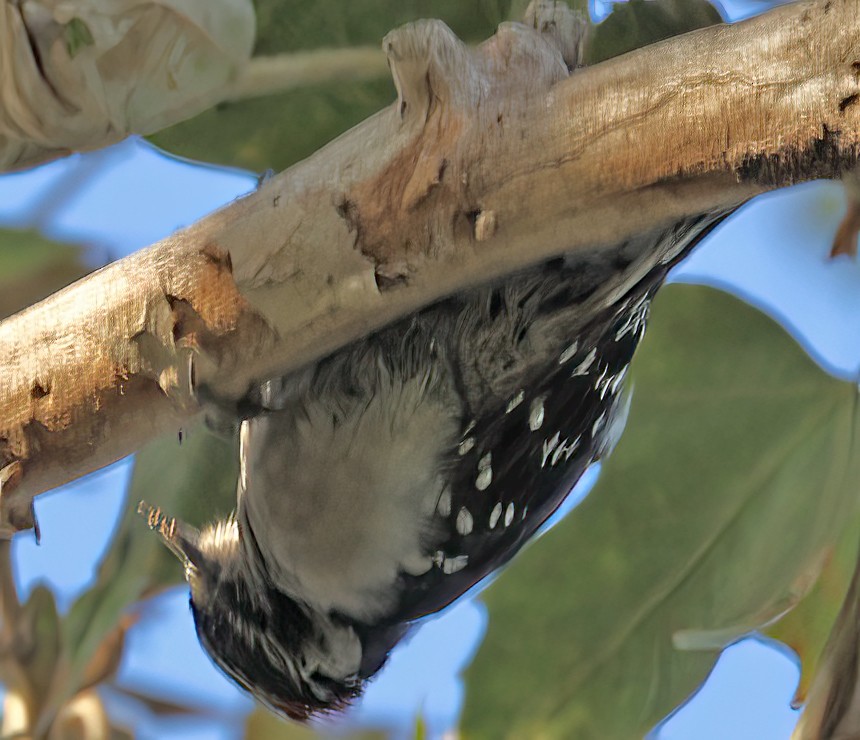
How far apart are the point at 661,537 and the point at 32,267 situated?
21.1 inches

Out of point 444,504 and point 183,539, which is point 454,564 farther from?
point 183,539

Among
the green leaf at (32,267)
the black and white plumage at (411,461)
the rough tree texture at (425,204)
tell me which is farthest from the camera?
the green leaf at (32,267)

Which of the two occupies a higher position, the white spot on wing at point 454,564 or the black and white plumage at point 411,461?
the black and white plumage at point 411,461

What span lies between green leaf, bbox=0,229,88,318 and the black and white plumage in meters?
0.32

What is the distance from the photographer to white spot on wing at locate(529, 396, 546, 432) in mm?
466

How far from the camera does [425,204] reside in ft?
1.18

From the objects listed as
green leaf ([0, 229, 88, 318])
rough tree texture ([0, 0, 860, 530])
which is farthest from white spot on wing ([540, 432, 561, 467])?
green leaf ([0, 229, 88, 318])

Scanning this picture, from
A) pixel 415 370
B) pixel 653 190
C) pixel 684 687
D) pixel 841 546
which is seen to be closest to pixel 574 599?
pixel 684 687

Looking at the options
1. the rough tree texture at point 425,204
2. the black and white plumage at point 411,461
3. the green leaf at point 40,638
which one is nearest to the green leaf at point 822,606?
the black and white plumage at point 411,461

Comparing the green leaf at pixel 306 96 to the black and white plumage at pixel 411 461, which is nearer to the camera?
the black and white plumage at pixel 411 461

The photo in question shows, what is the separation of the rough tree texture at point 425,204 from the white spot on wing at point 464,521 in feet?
0.43

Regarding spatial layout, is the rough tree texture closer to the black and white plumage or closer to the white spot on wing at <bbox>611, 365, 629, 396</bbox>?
the black and white plumage

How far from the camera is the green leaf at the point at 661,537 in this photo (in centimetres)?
77

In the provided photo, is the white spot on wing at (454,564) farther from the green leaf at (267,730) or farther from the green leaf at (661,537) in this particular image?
the green leaf at (267,730)
